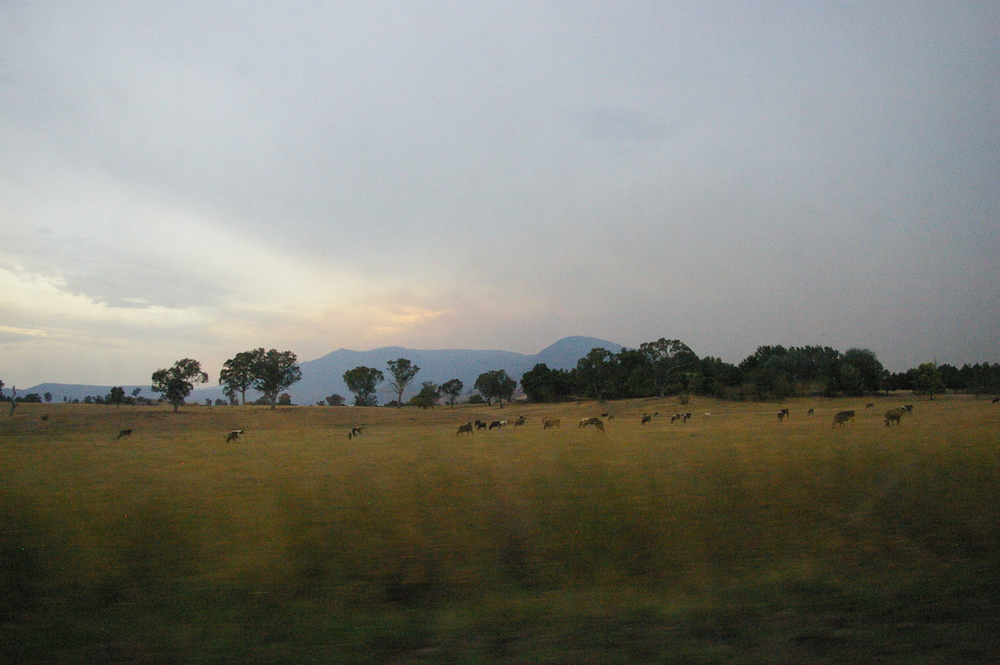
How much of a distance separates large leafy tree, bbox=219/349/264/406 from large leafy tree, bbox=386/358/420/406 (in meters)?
62.8

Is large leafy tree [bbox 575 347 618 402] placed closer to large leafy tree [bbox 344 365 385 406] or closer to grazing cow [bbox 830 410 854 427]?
large leafy tree [bbox 344 365 385 406]

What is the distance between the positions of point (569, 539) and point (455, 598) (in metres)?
1.77

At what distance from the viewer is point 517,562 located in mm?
6148

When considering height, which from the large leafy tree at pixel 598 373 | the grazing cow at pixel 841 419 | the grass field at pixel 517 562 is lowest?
the grass field at pixel 517 562

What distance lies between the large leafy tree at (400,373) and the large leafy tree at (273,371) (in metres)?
51.7

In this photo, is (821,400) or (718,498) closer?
(718,498)

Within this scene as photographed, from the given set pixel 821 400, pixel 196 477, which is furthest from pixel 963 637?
pixel 821 400

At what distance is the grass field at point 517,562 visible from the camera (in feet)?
15.0

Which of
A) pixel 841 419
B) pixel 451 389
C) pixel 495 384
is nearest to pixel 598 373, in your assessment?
pixel 495 384

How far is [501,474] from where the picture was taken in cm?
954

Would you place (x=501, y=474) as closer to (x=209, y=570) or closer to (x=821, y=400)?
(x=209, y=570)

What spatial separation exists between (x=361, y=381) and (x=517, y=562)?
297ft

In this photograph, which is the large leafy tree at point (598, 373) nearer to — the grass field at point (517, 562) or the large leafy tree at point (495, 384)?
the large leafy tree at point (495, 384)

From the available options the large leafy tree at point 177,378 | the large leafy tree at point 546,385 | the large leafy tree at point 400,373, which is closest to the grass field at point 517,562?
the large leafy tree at point 177,378
